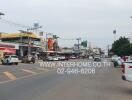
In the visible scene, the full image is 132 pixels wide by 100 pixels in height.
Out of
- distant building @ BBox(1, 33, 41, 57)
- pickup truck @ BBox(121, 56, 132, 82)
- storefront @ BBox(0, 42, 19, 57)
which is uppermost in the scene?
distant building @ BBox(1, 33, 41, 57)

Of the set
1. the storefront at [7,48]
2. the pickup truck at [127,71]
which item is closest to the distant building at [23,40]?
the storefront at [7,48]

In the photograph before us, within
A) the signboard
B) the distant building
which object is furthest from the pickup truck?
the distant building

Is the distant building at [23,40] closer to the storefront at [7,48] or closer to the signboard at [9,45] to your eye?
the signboard at [9,45]

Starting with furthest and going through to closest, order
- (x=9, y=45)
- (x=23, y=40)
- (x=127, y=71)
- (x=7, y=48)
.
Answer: (x=23, y=40)
(x=9, y=45)
(x=7, y=48)
(x=127, y=71)

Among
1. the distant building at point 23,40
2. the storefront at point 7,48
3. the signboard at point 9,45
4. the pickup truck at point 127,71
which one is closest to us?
the pickup truck at point 127,71

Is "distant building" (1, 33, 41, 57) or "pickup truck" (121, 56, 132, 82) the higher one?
"distant building" (1, 33, 41, 57)

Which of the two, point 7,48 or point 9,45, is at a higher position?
point 9,45

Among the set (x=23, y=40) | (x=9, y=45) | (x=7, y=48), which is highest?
(x=23, y=40)

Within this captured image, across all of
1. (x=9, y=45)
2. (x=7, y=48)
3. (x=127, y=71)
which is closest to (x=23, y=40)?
(x=9, y=45)

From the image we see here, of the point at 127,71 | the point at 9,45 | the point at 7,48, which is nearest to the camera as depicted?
the point at 127,71

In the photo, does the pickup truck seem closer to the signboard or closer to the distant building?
the signboard

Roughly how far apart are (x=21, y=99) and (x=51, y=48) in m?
120

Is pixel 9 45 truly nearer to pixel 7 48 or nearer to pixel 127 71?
pixel 7 48

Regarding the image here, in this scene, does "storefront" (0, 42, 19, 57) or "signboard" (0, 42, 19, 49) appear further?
"signboard" (0, 42, 19, 49)
